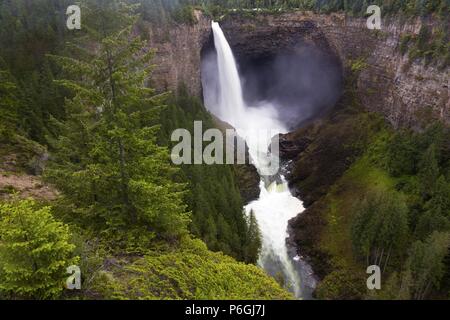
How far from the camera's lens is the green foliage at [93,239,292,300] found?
1252 centimetres

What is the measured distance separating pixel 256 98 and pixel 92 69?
5381 centimetres

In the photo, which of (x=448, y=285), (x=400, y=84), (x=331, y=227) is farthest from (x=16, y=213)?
(x=400, y=84)

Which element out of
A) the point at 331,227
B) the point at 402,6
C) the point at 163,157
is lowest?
the point at 331,227

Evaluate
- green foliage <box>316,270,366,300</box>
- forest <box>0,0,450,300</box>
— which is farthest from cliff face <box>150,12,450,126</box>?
green foliage <box>316,270,366,300</box>

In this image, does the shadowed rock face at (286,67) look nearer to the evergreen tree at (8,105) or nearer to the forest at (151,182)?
the forest at (151,182)

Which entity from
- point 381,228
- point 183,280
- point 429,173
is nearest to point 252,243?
point 381,228

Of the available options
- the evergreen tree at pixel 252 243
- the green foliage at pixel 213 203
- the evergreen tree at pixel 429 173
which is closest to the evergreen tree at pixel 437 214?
the evergreen tree at pixel 429 173

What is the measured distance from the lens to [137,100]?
14836mm

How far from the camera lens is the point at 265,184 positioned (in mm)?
51344

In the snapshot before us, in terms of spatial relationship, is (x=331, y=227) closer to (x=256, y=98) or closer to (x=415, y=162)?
(x=415, y=162)

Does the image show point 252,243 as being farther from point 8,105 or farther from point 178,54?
point 178,54

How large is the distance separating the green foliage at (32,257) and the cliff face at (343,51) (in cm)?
4400

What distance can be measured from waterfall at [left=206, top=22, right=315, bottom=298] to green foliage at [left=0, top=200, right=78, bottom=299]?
19.0 m

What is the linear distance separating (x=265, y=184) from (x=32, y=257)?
42155 mm
